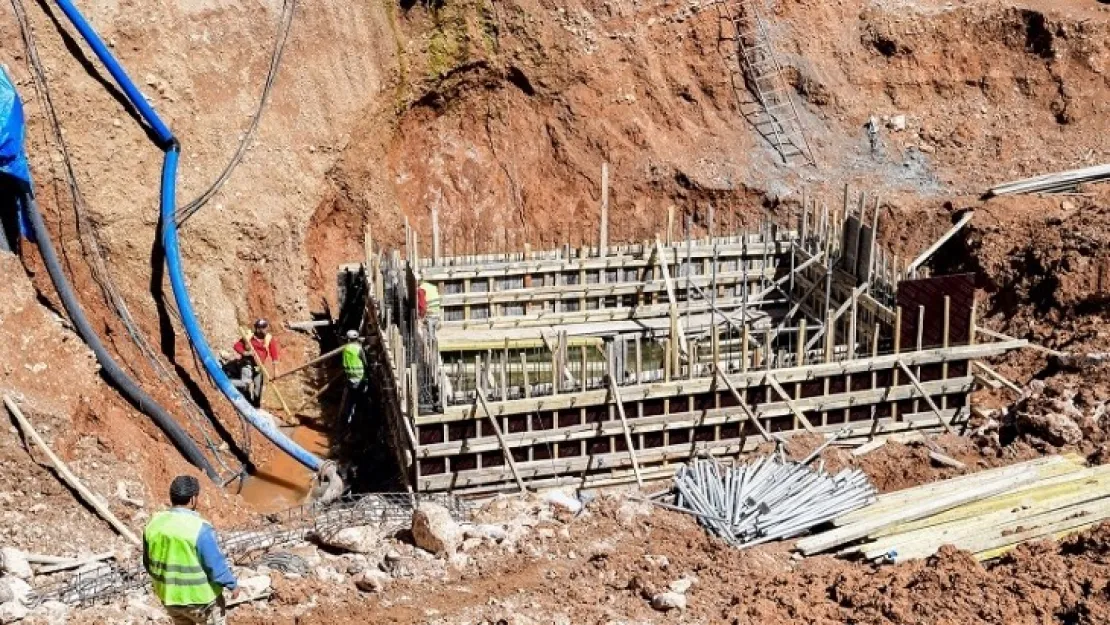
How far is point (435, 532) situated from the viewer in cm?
1103

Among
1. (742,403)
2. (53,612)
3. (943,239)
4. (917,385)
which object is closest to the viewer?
(53,612)

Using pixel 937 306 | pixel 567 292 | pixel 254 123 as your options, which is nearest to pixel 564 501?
pixel 567 292

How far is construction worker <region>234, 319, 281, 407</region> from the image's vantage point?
16031mm

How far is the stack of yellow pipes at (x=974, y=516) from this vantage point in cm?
1127

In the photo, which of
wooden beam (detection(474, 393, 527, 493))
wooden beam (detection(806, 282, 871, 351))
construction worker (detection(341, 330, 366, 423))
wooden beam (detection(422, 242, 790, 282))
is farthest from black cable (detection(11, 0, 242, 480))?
wooden beam (detection(806, 282, 871, 351))

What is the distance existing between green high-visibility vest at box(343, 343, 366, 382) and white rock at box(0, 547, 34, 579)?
5135 mm

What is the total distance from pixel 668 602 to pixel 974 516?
3449mm

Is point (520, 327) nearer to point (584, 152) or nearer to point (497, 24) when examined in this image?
point (584, 152)

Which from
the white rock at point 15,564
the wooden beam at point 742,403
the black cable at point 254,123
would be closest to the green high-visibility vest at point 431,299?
the black cable at point 254,123

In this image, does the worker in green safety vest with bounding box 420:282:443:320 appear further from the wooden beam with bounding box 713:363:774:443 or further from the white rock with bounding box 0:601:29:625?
the white rock with bounding box 0:601:29:625

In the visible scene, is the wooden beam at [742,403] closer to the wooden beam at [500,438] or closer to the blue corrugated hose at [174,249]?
the wooden beam at [500,438]

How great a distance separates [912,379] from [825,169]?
6.84m

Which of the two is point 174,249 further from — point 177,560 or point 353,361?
point 177,560

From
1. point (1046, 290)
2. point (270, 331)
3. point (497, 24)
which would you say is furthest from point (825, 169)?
point (270, 331)
